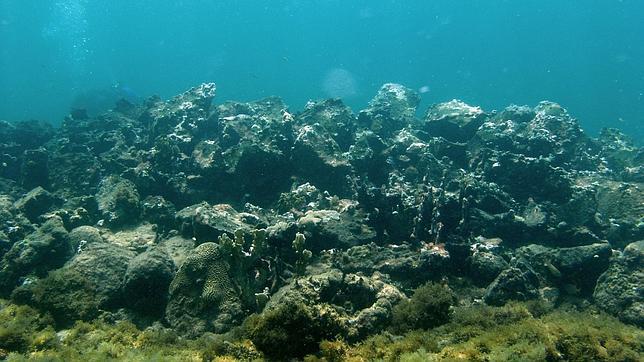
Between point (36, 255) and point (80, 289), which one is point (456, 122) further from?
point (36, 255)

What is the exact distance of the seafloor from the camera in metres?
7.24

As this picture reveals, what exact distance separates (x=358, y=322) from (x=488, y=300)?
3891mm

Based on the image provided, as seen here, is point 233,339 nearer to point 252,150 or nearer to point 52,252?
point 52,252

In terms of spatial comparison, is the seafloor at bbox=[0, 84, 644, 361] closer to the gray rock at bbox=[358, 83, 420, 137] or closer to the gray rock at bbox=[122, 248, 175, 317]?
the gray rock at bbox=[122, 248, 175, 317]

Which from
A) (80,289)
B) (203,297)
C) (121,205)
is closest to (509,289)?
(203,297)

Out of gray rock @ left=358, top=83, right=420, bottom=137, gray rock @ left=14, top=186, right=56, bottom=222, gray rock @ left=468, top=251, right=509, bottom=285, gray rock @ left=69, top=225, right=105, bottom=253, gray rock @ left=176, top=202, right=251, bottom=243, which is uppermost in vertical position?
gray rock @ left=358, top=83, right=420, bottom=137

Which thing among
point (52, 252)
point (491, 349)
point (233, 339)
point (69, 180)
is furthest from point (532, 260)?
point (69, 180)

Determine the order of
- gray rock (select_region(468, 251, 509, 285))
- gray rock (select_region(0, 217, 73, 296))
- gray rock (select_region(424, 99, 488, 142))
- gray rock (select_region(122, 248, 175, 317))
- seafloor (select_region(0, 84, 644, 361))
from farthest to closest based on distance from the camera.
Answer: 1. gray rock (select_region(424, 99, 488, 142))
2. gray rock (select_region(0, 217, 73, 296))
3. gray rock (select_region(468, 251, 509, 285))
4. gray rock (select_region(122, 248, 175, 317))
5. seafloor (select_region(0, 84, 644, 361))

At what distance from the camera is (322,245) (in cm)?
1212

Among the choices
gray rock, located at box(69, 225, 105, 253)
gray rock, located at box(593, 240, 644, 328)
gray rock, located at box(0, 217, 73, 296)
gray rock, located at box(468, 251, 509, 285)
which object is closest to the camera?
gray rock, located at box(593, 240, 644, 328)

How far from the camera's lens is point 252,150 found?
54.2ft

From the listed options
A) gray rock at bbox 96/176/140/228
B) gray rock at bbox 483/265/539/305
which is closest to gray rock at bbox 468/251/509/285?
gray rock at bbox 483/265/539/305

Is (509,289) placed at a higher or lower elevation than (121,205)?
lower

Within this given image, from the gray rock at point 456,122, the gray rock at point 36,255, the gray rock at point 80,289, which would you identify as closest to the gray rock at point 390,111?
the gray rock at point 456,122
